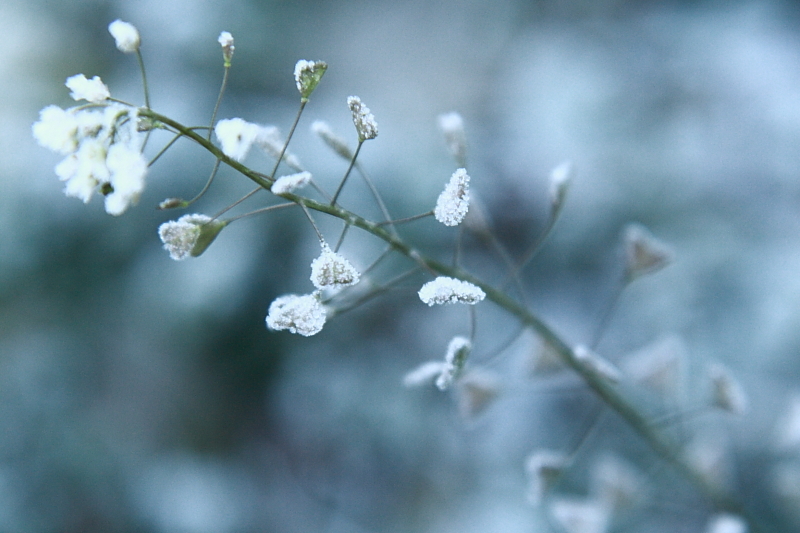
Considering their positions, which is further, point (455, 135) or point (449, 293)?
point (455, 135)

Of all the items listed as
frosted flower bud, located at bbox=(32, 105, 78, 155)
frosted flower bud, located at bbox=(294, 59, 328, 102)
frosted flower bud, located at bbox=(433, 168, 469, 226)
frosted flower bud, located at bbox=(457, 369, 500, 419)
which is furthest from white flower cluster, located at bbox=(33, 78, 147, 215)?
frosted flower bud, located at bbox=(457, 369, 500, 419)

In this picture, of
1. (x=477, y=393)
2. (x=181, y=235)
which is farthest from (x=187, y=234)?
(x=477, y=393)

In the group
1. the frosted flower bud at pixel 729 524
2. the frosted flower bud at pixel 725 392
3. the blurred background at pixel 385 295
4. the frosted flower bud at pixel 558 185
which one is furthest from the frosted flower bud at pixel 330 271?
the blurred background at pixel 385 295

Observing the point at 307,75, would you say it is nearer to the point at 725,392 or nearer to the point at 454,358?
the point at 454,358

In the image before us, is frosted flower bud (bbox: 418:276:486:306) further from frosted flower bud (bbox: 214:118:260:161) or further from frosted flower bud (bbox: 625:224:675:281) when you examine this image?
frosted flower bud (bbox: 625:224:675:281)

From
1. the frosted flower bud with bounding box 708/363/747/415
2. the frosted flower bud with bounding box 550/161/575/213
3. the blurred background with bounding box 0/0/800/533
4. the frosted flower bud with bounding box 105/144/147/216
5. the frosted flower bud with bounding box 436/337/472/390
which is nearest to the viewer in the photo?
the frosted flower bud with bounding box 105/144/147/216

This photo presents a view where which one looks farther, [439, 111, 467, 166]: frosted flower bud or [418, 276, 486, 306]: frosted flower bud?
[439, 111, 467, 166]: frosted flower bud

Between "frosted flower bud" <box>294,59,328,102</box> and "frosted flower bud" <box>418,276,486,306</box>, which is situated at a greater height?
"frosted flower bud" <box>294,59,328,102</box>
